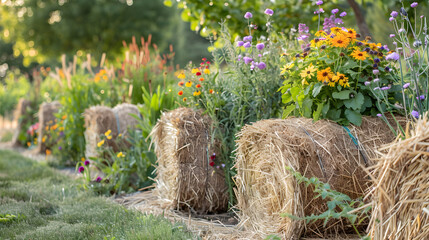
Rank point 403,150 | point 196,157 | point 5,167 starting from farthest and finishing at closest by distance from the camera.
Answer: point 5,167, point 196,157, point 403,150

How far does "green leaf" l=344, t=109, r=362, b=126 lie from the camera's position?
2.49m

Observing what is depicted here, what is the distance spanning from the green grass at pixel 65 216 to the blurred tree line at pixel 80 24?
50.1ft

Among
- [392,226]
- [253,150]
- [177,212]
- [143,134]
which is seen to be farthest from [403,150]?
[143,134]

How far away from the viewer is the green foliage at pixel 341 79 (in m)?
2.51

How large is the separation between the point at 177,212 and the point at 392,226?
203 centimetres

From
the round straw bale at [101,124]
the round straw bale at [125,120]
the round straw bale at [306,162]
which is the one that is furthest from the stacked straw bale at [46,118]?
the round straw bale at [306,162]

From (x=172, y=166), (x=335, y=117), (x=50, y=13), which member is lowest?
(x=172, y=166)

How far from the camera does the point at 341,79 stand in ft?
8.20

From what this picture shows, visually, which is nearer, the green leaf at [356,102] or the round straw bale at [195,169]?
the green leaf at [356,102]

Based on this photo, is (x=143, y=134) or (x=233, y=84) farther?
(x=143, y=134)

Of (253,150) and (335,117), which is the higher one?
(335,117)

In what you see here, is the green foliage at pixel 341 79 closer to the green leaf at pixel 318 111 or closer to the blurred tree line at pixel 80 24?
the green leaf at pixel 318 111

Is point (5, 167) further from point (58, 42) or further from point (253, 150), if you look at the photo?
point (58, 42)

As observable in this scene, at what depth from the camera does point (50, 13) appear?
1905 centimetres
